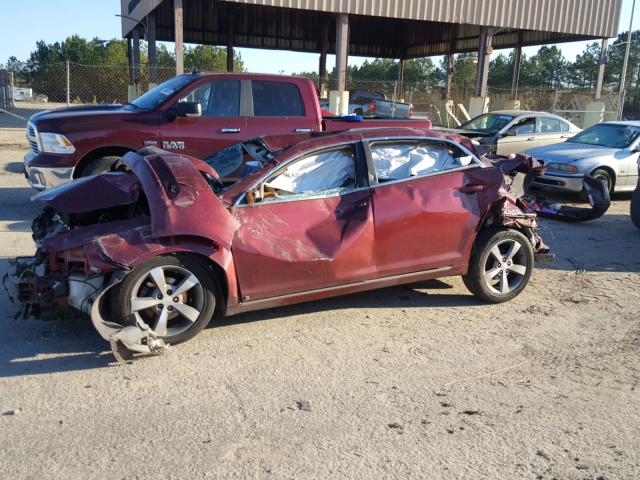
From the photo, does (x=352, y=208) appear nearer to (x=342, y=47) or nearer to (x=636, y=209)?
(x=636, y=209)

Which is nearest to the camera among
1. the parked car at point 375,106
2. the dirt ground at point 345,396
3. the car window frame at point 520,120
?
the dirt ground at point 345,396

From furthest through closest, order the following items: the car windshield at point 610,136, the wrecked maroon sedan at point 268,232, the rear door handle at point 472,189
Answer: the car windshield at point 610,136 → the rear door handle at point 472,189 → the wrecked maroon sedan at point 268,232

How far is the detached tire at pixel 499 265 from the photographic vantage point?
5340 mm

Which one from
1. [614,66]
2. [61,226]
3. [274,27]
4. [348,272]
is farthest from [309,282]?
[614,66]

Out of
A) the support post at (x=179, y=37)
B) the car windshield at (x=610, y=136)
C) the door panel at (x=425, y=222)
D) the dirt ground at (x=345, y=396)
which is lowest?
the dirt ground at (x=345, y=396)

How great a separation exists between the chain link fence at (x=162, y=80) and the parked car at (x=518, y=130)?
14.4 feet

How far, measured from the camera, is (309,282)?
4641 mm

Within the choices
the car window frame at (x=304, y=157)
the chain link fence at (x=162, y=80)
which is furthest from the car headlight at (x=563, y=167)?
the chain link fence at (x=162, y=80)

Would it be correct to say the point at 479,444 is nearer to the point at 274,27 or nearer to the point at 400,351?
the point at 400,351

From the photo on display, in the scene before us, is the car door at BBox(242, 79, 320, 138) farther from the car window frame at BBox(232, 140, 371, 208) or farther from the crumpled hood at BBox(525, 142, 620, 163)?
the crumpled hood at BBox(525, 142, 620, 163)

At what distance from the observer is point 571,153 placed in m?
10.9

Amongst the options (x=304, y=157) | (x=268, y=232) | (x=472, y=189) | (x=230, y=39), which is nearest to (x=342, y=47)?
(x=230, y=39)

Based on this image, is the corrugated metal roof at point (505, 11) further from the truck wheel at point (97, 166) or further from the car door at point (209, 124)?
the truck wheel at point (97, 166)

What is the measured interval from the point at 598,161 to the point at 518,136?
308 centimetres
